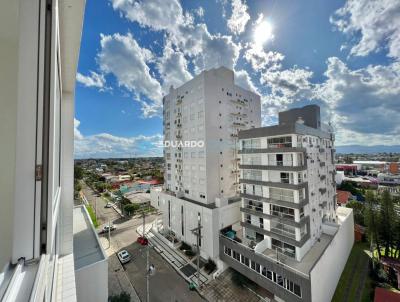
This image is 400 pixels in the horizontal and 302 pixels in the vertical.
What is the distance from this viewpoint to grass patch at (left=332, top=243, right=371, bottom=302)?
39.0ft

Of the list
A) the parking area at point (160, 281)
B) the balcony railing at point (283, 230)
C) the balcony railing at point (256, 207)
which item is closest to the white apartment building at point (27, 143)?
the balcony railing at point (283, 230)

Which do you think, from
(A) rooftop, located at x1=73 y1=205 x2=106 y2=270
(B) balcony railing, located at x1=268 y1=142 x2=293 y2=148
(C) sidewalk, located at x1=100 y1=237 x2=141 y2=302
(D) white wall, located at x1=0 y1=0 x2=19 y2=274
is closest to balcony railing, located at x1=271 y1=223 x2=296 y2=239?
(B) balcony railing, located at x1=268 y1=142 x2=293 y2=148

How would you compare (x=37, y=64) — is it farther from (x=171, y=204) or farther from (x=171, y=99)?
(x=171, y=99)

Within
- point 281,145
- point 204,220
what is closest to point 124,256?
point 204,220

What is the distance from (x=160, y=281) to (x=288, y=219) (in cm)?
1007

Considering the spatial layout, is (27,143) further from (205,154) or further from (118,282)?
(118,282)

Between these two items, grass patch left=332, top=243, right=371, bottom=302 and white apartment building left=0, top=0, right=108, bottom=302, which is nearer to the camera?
white apartment building left=0, top=0, right=108, bottom=302

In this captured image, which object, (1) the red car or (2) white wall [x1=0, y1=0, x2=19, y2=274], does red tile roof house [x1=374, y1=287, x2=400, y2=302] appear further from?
(1) the red car

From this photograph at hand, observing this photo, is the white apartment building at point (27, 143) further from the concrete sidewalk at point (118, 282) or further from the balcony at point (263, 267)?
the concrete sidewalk at point (118, 282)

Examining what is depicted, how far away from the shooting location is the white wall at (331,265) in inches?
370

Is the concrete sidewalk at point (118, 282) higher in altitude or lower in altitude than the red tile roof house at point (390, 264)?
higher

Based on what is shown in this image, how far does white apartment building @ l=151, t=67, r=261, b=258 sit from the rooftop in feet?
27.9

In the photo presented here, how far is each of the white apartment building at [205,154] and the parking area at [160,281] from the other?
111 inches

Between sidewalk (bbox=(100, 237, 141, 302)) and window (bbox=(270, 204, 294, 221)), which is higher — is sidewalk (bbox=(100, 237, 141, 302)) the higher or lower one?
the lower one
